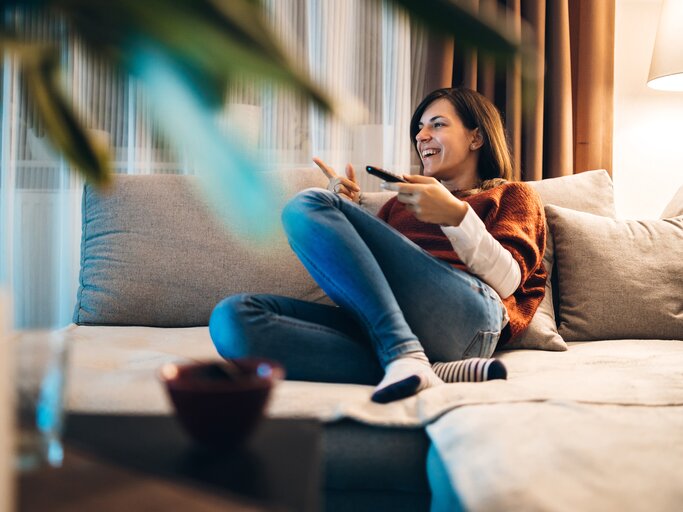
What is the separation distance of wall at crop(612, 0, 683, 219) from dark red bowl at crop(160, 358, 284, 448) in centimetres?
235

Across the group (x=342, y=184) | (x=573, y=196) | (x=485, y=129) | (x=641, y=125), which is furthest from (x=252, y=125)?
(x=641, y=125)

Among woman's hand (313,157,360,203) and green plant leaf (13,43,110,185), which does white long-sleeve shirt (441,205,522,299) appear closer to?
woman's hand (313,157,360,203)

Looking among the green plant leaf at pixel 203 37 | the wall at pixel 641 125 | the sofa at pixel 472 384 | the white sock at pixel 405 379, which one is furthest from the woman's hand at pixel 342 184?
the green plant leaf at pixel 203 37

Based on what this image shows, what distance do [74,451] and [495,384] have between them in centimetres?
72

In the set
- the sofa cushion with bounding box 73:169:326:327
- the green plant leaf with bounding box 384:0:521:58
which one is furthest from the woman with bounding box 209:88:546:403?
the green plant leaf with bounding box 384:0:521:58

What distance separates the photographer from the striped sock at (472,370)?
3.60 ft

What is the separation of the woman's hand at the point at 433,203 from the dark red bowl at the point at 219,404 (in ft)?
2.76

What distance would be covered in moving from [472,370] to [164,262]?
906 millimetres

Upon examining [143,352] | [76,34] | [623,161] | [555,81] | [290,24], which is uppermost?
[290,24]

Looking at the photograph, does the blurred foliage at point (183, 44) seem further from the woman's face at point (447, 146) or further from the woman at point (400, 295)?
the woman's face at point (447, 146)

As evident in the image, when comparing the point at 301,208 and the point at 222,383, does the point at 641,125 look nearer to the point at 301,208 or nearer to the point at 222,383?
the point at 301,208

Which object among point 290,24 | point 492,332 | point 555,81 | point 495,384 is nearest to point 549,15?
point 555,81

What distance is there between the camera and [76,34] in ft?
0.91

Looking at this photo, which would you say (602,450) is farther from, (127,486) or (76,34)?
(76,34)
